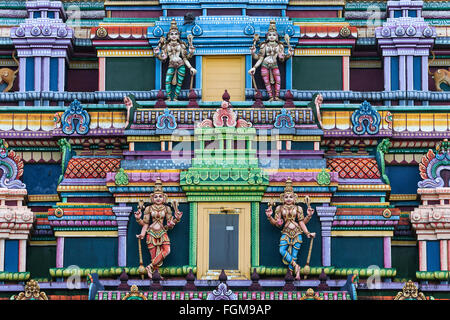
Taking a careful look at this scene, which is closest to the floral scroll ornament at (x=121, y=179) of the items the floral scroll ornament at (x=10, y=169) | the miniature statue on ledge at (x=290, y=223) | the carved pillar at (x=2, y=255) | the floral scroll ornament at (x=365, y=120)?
the floral scroll ornament at (x=10, y=169)

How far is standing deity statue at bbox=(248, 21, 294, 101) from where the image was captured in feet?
147

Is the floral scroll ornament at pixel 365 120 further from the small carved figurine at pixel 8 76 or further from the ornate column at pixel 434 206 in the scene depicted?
the small carved figurine at pixel 8 76

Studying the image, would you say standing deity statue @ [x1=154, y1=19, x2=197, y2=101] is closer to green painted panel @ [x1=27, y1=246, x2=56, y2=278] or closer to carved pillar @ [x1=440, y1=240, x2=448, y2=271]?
green painted panel @ [x1=27, y1=246, x2=56, y2=278]

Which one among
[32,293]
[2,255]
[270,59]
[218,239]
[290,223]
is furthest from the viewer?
[270,59]

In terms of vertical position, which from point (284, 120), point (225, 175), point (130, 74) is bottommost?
point (225, 175)

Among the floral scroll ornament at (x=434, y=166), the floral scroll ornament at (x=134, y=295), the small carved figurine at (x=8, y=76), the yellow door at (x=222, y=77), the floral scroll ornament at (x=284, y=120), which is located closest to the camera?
the floral scroll ornament at (x=134, y=295)

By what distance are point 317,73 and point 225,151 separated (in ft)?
18.9

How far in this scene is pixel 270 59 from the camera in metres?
44.9

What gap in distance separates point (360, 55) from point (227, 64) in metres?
4.02

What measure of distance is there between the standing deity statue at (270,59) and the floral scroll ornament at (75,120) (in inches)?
192

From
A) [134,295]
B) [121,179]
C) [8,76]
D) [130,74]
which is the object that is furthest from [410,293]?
[8,76]

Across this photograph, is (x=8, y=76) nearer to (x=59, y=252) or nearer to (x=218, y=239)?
(x=59, y=252)

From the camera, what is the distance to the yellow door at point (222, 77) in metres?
45.7

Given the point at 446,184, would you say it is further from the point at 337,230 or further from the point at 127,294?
the point at 127,294
